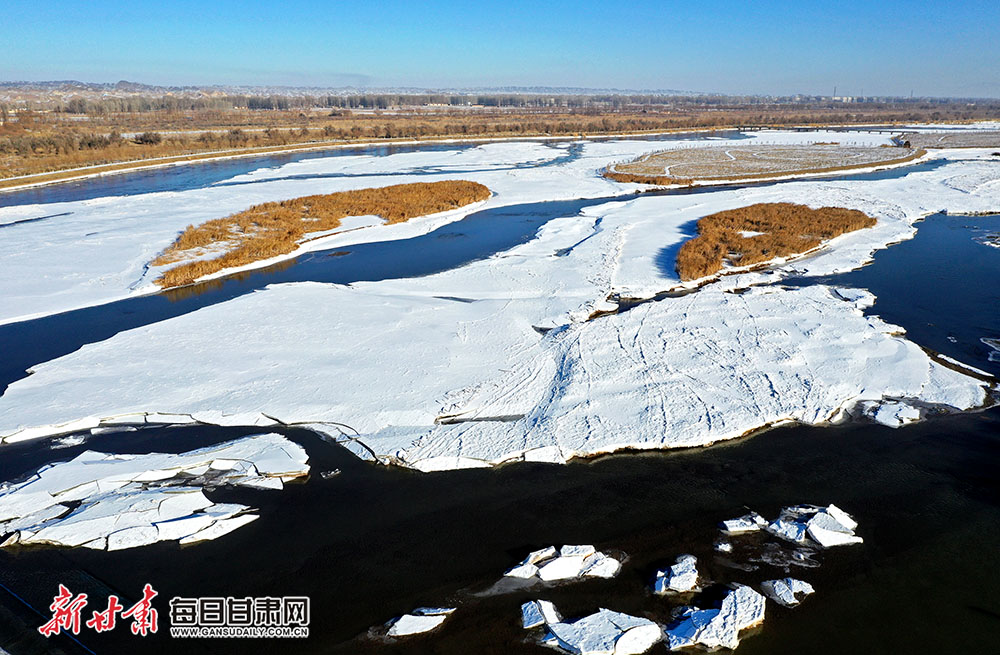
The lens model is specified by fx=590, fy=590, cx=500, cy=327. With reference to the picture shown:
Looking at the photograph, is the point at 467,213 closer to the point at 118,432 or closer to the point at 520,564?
the point at 118,432

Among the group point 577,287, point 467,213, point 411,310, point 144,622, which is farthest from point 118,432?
point 467,213

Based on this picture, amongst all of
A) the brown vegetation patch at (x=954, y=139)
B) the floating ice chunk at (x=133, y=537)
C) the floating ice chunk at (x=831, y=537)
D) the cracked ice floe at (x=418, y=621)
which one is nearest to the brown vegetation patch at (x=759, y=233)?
the floating ice chunk at (x=831, y=537)

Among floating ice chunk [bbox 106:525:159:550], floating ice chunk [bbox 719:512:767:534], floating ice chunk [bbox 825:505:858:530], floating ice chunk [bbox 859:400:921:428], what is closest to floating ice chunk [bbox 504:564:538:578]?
floating ice chunk [bbox 719:512:767:534]

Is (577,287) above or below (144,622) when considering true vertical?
above

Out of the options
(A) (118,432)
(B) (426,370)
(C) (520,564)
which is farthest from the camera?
(B) (426,370)

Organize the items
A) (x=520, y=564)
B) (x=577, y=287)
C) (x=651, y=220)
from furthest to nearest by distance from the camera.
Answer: (x=651, y=220), (x=577, y=287), (x=520, y=564)

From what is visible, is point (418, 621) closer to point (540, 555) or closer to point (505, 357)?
point (540, 555)
